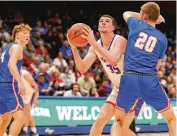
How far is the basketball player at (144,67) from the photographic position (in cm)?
580

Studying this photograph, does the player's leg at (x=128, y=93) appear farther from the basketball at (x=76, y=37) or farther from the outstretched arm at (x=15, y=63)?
the outstretched arm at (x=15, y=63)

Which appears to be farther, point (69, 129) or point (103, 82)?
point (103, 82)

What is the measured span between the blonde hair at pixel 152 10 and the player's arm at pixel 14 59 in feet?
7.21

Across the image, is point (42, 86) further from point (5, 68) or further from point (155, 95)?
point (155, 95)

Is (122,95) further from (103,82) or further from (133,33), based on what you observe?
(103,82)

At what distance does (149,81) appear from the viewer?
5797mm

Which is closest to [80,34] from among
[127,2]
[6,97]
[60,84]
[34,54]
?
[6,97]

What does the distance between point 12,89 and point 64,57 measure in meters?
9.38

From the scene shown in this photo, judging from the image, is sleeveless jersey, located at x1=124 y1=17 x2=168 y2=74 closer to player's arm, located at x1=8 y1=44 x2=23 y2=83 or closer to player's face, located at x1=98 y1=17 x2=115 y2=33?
player's face, located at x1=98 y1=17 x2=115 y2=33

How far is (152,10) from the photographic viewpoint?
19.3 ft

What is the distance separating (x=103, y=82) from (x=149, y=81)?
8.49 metres

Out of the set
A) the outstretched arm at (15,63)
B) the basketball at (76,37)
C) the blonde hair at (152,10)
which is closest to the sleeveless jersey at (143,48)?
the blonde hair at (152,10)

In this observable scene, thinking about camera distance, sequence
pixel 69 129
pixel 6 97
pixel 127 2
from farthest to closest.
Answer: pixel 127 2 < pixel 69 129 < pixel 6 97

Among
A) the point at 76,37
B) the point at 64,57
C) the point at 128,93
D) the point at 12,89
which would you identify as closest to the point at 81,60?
the point at 76,37
